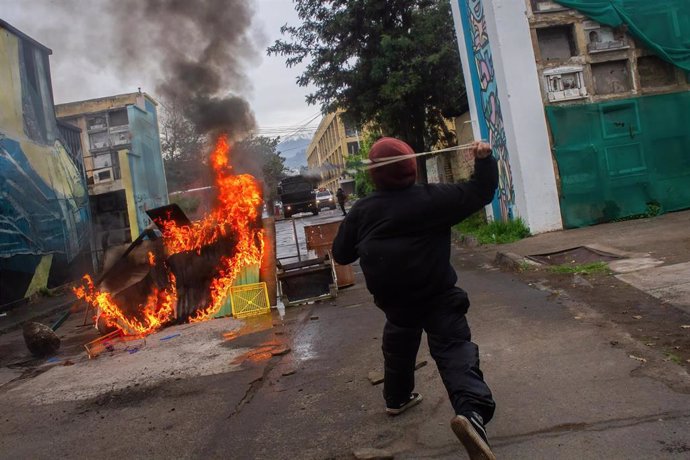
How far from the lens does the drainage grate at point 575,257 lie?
25.6 ft

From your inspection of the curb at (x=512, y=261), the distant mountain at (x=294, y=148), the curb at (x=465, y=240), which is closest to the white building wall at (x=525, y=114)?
the curb at (x=465, y=240)

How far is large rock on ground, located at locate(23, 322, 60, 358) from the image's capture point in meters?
7.25

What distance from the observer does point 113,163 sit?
23.4 m

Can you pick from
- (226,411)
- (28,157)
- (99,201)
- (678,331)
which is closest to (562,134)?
(678,331)

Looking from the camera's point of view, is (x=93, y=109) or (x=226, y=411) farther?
(x=93, y=109)

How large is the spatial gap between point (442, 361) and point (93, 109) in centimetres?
2475

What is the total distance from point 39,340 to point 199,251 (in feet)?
8.06

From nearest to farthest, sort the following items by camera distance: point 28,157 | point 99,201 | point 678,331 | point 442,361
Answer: point 442,361
point 678,331
point 28,157
point 99,201

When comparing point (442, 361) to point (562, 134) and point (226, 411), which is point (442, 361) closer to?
point (226, 411)

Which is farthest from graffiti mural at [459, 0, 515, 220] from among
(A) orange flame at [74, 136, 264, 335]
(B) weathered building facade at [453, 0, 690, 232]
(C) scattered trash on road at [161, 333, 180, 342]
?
(C) scattered trash on road at [161, 333, 180, 342]

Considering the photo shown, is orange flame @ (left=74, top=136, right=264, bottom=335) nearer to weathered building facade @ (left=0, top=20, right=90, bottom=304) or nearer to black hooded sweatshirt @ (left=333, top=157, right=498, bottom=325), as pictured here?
weathered building facade @ (left=0, top=20, right=90, bottom=304)

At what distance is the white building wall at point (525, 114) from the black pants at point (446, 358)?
27.3 ft

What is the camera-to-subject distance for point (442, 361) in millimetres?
3010

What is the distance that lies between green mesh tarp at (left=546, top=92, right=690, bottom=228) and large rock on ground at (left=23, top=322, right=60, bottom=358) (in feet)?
29.9
